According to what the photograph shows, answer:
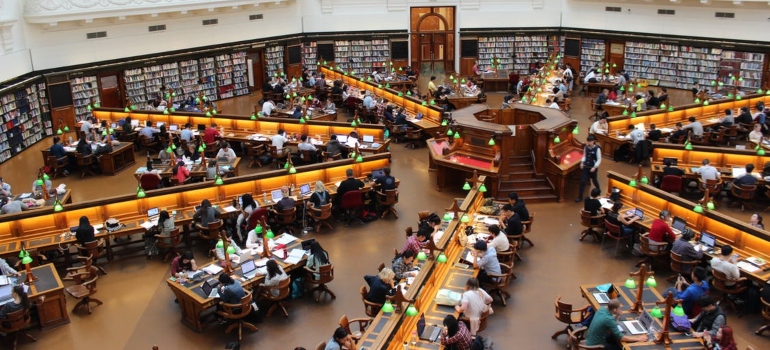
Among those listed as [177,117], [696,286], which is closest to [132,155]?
[177,117]

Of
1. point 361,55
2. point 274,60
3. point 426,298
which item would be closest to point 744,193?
point 426,298

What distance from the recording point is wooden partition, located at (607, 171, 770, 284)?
10.6 metres

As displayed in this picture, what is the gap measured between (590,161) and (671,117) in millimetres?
5969

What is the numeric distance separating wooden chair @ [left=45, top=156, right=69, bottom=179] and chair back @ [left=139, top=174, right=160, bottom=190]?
322cm

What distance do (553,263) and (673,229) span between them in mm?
2125

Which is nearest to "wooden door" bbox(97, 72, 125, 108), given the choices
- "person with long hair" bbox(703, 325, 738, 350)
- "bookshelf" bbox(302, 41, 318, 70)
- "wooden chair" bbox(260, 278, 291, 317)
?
"bookshelf" bbox(302, 41, 318, 70)

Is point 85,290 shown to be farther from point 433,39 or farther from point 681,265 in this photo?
point 433,39

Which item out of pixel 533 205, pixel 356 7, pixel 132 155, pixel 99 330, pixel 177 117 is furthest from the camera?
pixel 356 7

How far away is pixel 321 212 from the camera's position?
42.9 feet

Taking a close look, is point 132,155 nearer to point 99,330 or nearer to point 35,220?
point 35,220

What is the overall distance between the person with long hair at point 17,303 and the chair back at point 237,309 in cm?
274

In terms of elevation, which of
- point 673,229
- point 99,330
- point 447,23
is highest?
point 447,23

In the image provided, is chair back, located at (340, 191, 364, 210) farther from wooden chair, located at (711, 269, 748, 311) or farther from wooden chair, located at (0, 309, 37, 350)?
wooden chair, located at (711, 269, 748, 311)

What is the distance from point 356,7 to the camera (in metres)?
27.6
